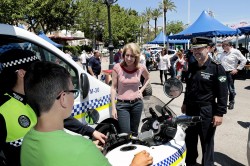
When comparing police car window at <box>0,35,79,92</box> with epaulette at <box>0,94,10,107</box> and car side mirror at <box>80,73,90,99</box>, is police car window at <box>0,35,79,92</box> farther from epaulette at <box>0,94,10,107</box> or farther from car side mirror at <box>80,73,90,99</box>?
epaulette at <box>0,94,10,107</box>

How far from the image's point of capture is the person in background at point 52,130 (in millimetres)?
1206

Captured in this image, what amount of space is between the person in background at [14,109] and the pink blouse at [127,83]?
5.07 ft

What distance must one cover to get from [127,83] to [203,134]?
1.19 m

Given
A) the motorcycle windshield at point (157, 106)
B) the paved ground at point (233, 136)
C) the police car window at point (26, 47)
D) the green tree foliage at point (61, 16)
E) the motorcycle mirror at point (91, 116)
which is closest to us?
the motorcycle windshield at point (157, 106)

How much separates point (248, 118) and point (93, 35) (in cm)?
4959

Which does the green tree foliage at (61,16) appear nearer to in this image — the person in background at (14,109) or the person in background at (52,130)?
the person in background at (14,109)

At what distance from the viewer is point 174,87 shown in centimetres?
240

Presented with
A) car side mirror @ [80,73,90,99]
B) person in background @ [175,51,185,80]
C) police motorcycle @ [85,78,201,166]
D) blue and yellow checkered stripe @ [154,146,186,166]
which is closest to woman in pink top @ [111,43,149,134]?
car side mirror @ [80,73,90,99]

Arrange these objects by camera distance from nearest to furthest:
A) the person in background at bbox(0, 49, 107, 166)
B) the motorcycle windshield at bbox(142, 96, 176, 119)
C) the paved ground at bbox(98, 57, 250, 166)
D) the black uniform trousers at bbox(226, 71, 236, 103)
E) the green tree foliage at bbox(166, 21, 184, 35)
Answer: the person in background at bbox(0, 49, 107, 166), the motorcycle windshield at bbox(142, 96, 176, 119), the paved ground at bbox(98, 57, 250, 166), the black uniform trousers at bbox(226, 71, 236, 103), the green tree foliage at bbox(166, 21, 184, 35)

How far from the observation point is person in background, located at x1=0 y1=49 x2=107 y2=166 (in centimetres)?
192

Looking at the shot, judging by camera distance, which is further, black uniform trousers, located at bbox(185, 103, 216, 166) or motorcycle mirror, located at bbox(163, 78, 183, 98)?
black uniform trousers, located at bbox(185, 103, 216, 166)

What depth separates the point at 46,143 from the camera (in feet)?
4.05

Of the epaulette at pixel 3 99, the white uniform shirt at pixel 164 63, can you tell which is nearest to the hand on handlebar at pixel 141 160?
the epaulette at pixel 3 99

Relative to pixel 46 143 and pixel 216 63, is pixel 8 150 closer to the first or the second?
pixel 46 143
